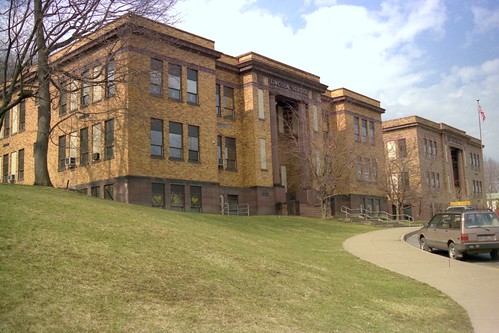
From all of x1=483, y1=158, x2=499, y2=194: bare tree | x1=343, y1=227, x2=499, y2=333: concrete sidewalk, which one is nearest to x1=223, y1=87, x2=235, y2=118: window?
x1=343, y1=227, x2=499, y2=333: concrete sidewalk

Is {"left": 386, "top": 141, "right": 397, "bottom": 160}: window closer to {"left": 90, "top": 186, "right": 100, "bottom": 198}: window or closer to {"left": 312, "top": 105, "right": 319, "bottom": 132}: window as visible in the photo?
{"left": 312, "top": 105, "right": 319, "bottom": 132}: window

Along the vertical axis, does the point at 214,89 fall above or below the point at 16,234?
above

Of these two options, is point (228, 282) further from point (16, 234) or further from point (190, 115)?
point (190, 115)

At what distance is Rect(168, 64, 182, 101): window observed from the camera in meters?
30.3

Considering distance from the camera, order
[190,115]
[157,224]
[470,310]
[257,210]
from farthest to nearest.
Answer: [257,210] < [190,115] < [157,224] < [470,310]

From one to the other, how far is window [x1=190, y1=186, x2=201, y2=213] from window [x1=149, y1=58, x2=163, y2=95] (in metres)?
6.02

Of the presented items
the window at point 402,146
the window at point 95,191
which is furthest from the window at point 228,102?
the window at point 402,146

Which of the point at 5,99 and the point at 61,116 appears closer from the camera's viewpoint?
the point at 5,99

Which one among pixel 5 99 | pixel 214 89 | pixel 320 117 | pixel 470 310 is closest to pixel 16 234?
pixel 470 310

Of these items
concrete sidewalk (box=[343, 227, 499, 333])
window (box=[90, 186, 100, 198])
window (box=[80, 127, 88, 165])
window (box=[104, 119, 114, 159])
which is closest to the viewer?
concrete sidewalk (box=[343, 227, 499, 333])

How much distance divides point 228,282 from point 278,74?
A: 30.1 metres

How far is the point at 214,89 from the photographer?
32.8 meters

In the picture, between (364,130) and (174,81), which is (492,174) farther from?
(174,81)

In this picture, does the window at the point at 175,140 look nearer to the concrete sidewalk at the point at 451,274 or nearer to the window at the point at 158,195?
the window at the point at 158,195
